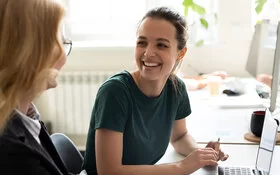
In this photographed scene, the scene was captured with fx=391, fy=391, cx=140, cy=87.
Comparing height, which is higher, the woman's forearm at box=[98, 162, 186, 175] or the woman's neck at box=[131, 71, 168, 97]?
the woman's neck at box=[131, 71, 168, 97]

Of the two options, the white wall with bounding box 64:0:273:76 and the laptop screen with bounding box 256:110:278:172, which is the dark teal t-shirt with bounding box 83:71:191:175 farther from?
the white wall with bounding box 64:0:273:76

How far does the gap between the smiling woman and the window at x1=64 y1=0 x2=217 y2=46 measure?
4.98 feet

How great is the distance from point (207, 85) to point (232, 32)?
605 mm

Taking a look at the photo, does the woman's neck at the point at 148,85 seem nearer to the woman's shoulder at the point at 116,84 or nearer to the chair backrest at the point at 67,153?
the woman's shoulder at the point at 116,84

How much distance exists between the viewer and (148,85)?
145cm

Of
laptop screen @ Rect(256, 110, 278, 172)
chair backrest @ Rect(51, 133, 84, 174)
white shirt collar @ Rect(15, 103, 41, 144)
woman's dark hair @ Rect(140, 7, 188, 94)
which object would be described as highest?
woman's dark hair @ Rect(140, 7, 188, 94)

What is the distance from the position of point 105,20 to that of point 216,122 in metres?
1.59

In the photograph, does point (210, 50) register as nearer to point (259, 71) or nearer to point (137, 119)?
point (259, 71)

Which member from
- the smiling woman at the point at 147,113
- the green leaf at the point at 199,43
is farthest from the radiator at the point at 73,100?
the smiling woman at the point at 147,113

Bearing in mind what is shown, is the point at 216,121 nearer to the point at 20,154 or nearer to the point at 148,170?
the point at 148,170

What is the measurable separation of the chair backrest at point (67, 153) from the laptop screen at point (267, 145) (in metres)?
0.64

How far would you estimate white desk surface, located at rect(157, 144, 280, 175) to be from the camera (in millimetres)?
1349

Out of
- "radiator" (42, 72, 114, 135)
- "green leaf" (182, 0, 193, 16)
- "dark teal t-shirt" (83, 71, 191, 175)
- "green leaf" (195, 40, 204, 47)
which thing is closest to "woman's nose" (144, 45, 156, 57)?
"dark teal t-shirt" (83, 71, 191, 175)

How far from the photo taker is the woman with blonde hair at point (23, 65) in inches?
36.2
